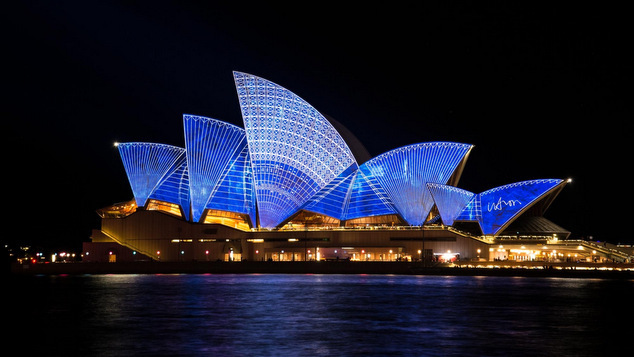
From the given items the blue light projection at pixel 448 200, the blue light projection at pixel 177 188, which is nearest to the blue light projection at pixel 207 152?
the blue light projection at pixel 177 188

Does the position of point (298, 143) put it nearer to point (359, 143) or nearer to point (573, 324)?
point (359, 143)

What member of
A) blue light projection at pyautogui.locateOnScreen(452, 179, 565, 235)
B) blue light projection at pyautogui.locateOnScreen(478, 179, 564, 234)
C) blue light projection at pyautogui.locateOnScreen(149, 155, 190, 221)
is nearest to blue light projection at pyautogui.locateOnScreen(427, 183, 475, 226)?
blue light projection at pyautogui.locateOnScreen(452, 179, 565, 235)

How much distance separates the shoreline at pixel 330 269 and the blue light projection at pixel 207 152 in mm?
11208

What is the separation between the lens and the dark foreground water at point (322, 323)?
24.5 m

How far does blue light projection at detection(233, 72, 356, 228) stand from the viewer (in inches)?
3469

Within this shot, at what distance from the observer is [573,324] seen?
30.8 m

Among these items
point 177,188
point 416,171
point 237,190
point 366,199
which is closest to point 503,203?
point 416,171

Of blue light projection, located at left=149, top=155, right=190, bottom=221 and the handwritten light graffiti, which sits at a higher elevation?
blue light projection, located at left=149, top=155, right=190, bottom=221

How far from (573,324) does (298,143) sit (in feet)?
212

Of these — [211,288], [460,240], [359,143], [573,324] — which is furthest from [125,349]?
[359,143]

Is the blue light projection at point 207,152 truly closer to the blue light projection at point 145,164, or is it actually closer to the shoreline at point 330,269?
the blue light projection at point 145,164

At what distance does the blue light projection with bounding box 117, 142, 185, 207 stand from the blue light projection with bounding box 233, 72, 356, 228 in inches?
571

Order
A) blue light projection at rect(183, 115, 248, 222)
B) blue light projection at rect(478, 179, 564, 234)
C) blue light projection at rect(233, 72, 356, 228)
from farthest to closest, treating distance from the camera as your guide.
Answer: blue light projection at rect(183, 115, 248, 222) → blue light projection at rect(478, 179, 564, 234) → blue light projection at rect(233, 72, 356, 228)

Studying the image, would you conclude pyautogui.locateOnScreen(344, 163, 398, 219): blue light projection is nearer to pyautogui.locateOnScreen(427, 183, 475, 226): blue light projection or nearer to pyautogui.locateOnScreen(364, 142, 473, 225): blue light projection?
pyautogui.locateOnScreen(364, 142, 473, 225): blue light projection
